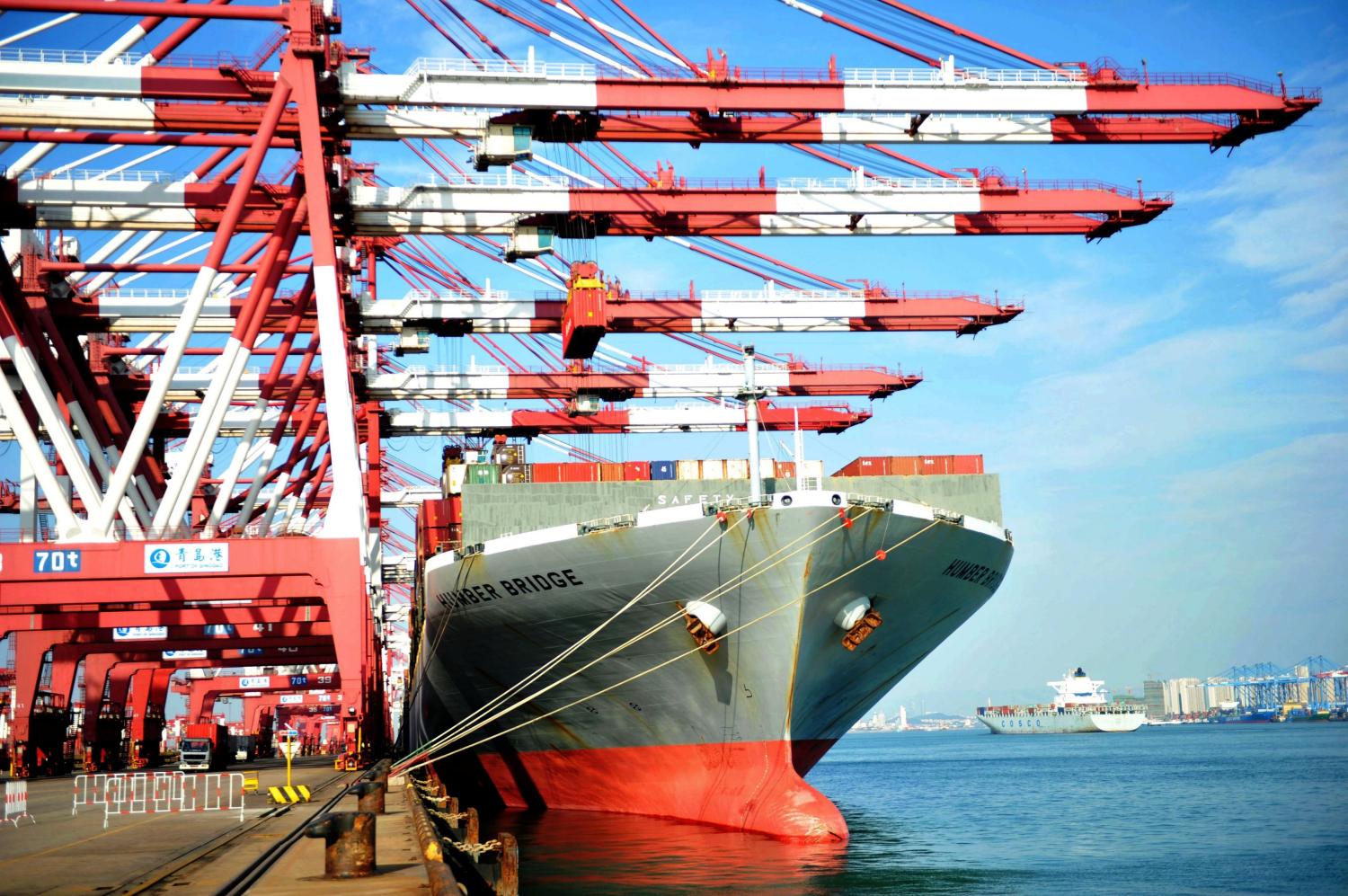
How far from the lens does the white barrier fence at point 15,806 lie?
19891mm

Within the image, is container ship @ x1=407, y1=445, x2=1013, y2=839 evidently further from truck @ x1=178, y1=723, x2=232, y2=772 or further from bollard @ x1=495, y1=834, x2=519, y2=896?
truck @ x1=178, y1=723, x2=232, y2=772

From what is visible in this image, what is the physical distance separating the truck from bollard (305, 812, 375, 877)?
28.9 m

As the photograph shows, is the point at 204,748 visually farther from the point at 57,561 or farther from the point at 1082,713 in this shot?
the point at 1082,713

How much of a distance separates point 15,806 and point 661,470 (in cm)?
1354

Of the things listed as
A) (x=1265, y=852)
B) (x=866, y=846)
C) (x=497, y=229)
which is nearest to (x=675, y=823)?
(x=866, y=846)

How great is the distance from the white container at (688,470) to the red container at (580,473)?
162cm

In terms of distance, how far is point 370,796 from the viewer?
1370cm

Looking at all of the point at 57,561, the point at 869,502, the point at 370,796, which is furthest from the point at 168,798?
the point at 869,502

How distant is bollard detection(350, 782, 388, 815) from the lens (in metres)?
12.6

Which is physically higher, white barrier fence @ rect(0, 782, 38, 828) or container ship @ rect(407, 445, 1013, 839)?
container ship @ rect(407, 445, 1013, 839)

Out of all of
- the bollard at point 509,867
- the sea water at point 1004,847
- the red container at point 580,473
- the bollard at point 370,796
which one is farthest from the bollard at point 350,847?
the red container at point 580,473

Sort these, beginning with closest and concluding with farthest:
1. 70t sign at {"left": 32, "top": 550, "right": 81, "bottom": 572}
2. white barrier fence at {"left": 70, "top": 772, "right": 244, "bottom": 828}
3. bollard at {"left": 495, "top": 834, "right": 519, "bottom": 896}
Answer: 1. bollard at {"left": 495, "top": 834, "right": 519, "bottom": 896}
2. white barrier fence at {"left": 70, "top": 772, "right": 244, "bottom": 828}
3. 70t sign at {"left": 32, "top": 550, "right": 81, "bottom": 572}

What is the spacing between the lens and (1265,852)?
2220 cm

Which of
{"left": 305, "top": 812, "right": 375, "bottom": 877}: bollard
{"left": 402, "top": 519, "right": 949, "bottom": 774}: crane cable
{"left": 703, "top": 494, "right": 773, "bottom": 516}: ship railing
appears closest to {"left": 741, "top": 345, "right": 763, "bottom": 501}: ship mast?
{"left": 703, "top": 494, "right": 773, "bottom": 516}: ship railing
